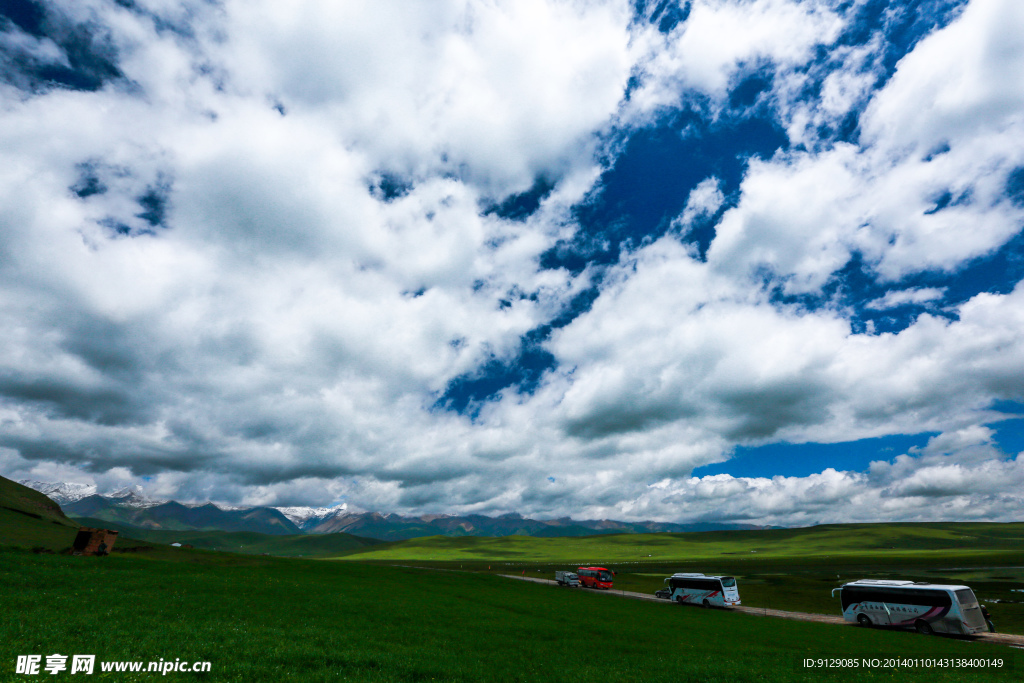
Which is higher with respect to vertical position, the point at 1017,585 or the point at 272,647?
the point at 272,647

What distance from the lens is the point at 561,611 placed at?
5781cm

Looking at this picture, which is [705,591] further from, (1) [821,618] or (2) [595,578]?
(2) [595,578]

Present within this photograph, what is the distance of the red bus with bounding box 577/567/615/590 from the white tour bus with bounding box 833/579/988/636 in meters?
52.6

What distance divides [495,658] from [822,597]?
99.7 metres

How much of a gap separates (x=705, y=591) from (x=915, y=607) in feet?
96.3

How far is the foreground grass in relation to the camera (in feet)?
85.7

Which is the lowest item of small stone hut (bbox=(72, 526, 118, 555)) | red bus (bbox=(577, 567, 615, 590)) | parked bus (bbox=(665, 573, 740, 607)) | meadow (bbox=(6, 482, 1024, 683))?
red bus (bbox=(577, 567, 615, 590))

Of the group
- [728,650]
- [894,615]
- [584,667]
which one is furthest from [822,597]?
[584,667]

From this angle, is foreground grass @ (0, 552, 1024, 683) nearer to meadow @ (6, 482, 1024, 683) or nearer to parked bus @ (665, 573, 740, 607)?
meadow @ (6, 482, 1024, 683)

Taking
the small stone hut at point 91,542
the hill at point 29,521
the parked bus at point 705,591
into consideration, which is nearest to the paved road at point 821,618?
the parked bus at point 705,591

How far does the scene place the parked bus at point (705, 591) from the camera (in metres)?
74.2

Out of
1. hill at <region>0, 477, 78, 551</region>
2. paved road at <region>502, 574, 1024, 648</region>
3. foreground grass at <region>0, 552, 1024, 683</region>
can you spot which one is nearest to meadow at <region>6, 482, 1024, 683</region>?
foreground grass at <region>0, 552, 1024, 683</region>

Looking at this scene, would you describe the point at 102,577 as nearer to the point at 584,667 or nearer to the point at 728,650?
the point at 584,667

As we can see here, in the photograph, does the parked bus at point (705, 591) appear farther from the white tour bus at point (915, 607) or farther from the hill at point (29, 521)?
the hill at point (29, 521)
